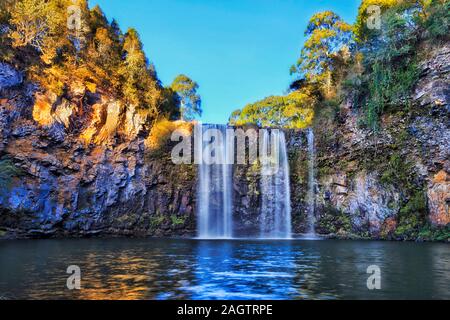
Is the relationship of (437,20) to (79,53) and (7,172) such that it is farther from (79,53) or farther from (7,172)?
(7,172)

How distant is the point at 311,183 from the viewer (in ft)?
114

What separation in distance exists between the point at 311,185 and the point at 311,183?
0.65 feet

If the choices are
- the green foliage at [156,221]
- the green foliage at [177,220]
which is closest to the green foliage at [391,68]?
the green foliage at [177,220]

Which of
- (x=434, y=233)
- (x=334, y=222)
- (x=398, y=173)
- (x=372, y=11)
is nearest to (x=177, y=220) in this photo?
(x=334, y=222)

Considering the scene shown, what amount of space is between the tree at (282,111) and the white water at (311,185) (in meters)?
5.51

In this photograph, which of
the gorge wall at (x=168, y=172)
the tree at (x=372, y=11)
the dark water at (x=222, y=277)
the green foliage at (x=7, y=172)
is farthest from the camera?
the tree at (x=372, y=11)

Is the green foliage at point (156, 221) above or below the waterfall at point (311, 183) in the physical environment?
below

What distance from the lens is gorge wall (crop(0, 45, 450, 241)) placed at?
2794 centimetres

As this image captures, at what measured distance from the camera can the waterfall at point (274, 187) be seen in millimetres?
34125

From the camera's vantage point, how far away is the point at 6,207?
27.2 metres

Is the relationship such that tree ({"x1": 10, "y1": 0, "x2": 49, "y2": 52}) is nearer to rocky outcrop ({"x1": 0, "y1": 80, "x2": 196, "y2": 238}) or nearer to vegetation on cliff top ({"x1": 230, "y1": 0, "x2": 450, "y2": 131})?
rocky outcrop ({"x1": 0, "y1": 80, "x2": 196, "y2": 238})
